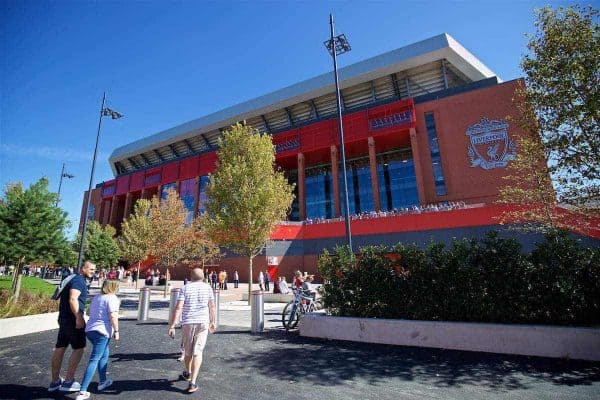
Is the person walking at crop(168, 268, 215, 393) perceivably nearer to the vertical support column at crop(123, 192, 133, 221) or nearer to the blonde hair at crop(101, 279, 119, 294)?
the blonde hair at crop(101, 279, 119, 294)

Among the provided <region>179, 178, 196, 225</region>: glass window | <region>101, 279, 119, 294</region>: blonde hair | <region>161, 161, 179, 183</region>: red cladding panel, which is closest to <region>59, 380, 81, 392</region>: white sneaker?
<region>101, 279, 119, 294</region>: blonde hair

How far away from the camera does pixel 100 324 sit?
14.0 ft

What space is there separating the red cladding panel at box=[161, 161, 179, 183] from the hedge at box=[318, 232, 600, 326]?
4737 cm

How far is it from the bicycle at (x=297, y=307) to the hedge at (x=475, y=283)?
1172 mm

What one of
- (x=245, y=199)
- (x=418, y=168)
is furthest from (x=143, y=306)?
(x=418, y=168)

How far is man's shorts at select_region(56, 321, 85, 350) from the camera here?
4352 mm

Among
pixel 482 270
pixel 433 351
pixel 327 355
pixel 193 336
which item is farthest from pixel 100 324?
pixel 482 270

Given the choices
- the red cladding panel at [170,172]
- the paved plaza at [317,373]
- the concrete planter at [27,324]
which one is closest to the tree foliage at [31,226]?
the concrete planter at [27,324]

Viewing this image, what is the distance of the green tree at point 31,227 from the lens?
1309cm

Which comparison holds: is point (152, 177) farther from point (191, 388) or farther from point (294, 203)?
point (191, 388)

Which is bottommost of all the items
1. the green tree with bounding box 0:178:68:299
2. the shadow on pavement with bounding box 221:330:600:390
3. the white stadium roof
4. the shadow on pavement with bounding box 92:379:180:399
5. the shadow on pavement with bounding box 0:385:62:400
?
the shadow on pavement with bounding box 221:330:600:390

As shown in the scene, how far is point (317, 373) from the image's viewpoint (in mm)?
5016

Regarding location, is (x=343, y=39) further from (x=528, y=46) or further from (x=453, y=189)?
(x=453, y=189)

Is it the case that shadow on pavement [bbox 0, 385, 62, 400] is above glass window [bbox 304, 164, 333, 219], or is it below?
below
